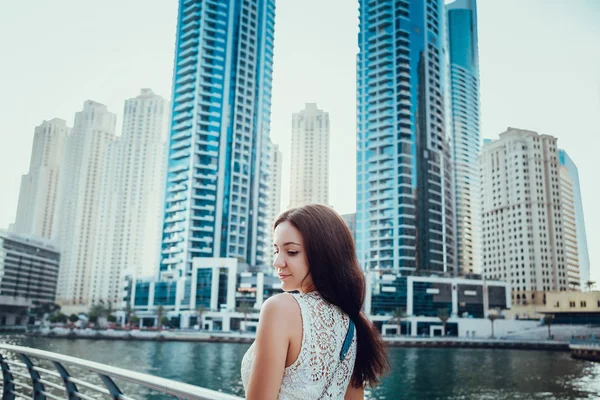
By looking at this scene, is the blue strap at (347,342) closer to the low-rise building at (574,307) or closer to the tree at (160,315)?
the tree at (160,315)

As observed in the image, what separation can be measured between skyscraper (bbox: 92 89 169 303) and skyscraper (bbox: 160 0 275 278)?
47.8 m

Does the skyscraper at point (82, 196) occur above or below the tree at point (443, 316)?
above

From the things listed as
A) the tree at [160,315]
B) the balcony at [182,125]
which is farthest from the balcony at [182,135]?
the tree at [160,315]

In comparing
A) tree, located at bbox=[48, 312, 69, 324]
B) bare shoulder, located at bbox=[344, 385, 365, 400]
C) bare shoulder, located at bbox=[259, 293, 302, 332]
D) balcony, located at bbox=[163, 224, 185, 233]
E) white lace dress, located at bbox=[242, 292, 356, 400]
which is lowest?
tree, located at bbox=[48, 312, 69, 324]

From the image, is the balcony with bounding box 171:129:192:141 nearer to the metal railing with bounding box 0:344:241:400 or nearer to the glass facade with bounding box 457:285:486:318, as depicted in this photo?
the glass facade with bounding box 457:285:486:318

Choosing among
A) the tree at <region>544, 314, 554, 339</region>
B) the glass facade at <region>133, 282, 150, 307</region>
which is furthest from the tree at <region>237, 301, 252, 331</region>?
the tree at <region>544, 314, 554, 339</region>

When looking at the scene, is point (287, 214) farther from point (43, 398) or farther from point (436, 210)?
point (436, 210)

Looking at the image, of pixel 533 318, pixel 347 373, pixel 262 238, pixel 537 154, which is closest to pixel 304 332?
pixel 347 373

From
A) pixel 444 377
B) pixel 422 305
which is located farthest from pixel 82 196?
pixel 444 377

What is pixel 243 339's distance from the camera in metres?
75.1

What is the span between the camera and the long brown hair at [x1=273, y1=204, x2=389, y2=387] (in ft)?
6.06

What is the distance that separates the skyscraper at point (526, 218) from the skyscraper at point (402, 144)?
26009 mm

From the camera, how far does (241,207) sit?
9931 cm

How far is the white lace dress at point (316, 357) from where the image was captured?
1.65 meters
